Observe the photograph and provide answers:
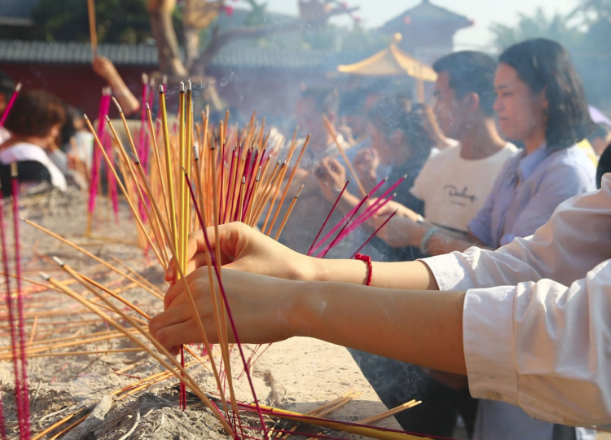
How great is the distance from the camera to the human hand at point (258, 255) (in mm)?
814

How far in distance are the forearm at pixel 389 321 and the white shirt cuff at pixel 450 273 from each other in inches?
10.9

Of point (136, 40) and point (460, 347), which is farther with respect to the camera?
point (136, 40)

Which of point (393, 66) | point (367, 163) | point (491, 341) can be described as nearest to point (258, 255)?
point (491, 341)

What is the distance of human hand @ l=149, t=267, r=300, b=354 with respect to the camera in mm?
675

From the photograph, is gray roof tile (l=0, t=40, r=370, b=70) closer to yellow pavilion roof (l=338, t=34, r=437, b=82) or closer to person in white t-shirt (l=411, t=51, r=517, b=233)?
yellow pavilion roof (l=338, t=34, r=437, b=82)

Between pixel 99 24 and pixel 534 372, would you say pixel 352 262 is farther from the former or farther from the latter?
pixel 99 24

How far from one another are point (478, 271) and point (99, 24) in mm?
13459

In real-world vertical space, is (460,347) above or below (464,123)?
below

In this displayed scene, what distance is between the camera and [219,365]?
3.79 feet

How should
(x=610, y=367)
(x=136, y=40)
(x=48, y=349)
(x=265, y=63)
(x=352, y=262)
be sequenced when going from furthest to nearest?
1. (x=136, y=40)
2. (x=265, y=63)
3. (x=48, y=349)
4. (x=352, y=262)
5. (x=610, y=367)

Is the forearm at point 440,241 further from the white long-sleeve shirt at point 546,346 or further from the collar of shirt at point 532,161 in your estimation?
the white long-sleeve shirt at point 546,346

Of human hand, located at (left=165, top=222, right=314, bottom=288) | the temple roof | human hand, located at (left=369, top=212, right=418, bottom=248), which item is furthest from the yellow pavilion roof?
human hand, located at (left=165, top=222, right=314, bottom=288)

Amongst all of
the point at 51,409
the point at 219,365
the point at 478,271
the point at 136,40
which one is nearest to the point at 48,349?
the point at 51,409

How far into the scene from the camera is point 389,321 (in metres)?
0.68
